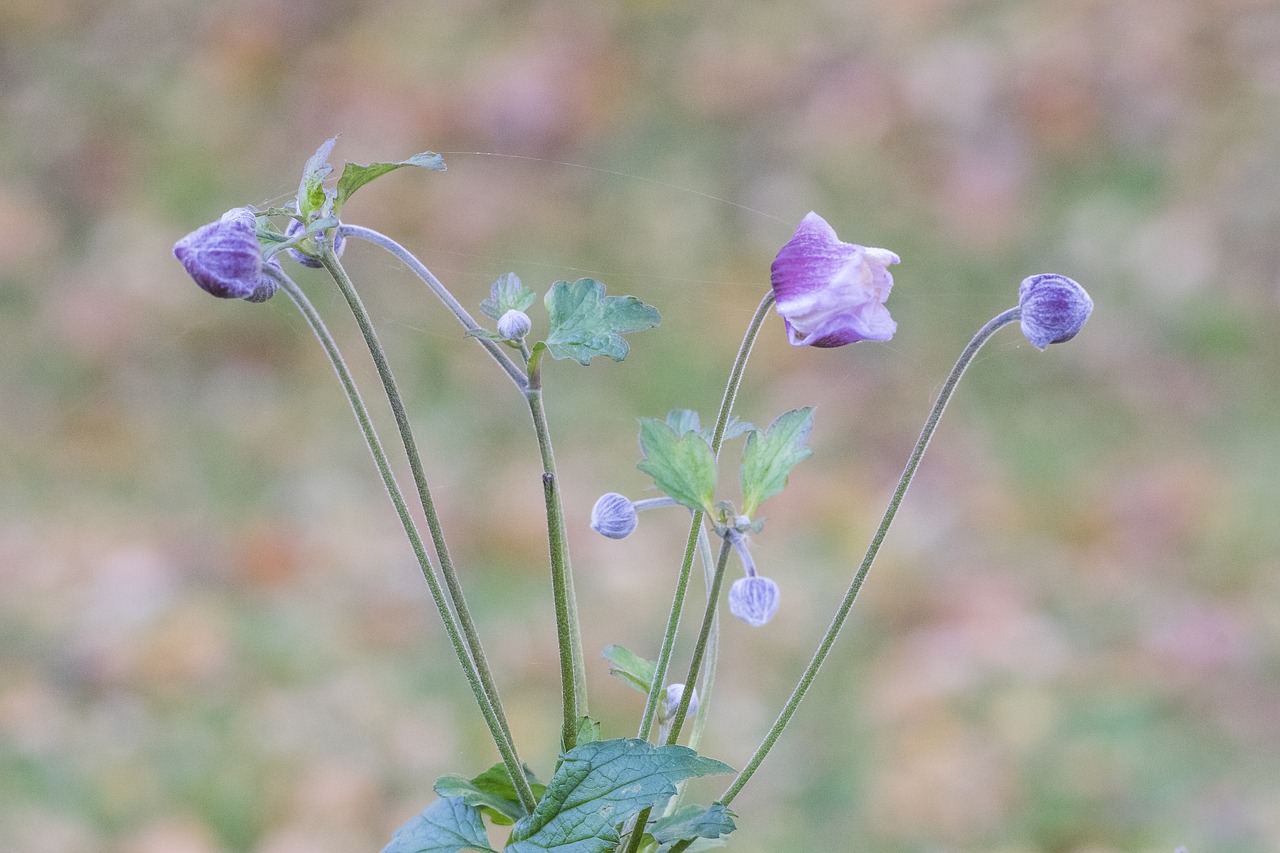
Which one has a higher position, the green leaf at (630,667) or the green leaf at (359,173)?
the green leaf at (359,173)

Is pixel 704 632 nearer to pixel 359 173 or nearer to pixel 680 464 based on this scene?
pixel 680 464

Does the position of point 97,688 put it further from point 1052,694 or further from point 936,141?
point 936,141

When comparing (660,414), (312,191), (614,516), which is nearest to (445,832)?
(614,516)

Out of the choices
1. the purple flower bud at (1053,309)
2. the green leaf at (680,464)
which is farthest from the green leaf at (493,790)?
the purple flower bud at (1053,309)

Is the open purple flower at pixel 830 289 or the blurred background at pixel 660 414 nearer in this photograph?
the open purple flower at pixel 830 289

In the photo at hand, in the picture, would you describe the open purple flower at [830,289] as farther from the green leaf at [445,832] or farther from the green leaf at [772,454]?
the green leaf at [445,832]
